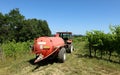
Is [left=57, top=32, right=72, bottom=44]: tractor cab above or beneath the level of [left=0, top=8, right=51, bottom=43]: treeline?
beneath

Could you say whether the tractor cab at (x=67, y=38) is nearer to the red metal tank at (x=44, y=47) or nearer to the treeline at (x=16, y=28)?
the red metal tank at (x=44, y=47)

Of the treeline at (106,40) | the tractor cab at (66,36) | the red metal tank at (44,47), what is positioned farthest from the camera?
the tractor cab at (66,36)

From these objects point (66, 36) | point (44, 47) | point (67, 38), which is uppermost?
point (66, 36)

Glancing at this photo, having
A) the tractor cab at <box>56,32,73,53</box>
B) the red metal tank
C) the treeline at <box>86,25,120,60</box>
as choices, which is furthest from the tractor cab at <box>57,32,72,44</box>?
the red metal tank

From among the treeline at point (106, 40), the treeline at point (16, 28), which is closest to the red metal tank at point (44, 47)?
the treeline at point (106, 40)

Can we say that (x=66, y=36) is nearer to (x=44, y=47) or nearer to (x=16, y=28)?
(x=44, y=47)

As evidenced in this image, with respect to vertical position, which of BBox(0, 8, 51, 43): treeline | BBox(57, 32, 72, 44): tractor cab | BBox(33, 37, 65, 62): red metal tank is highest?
BBox(0, 8, 51, 43): treeline

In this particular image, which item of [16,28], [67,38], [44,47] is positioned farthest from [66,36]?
[16,28]

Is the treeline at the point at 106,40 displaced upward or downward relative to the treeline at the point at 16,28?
downward

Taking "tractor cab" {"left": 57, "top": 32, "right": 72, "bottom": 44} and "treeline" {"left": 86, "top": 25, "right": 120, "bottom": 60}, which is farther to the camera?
"tractor cab" {"left": 57, "top": 32, "right": 72, "bottom": 44}

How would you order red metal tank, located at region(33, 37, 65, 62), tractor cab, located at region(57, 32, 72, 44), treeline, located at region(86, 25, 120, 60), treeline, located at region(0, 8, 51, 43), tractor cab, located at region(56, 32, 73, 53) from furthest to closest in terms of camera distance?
treeline, located at region(0, 8, 51, 43)
tractor cab, located at region(57, 32, 72, 44)
tractor cab, located at region(56, 32, 73, 53)
treeline, located at region(86, 25, 120, 60)
red metal tank, located at region(33, 37, 65, 62)

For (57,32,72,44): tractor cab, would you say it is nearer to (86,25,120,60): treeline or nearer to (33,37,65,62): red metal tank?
(86,25,120,60): treeline

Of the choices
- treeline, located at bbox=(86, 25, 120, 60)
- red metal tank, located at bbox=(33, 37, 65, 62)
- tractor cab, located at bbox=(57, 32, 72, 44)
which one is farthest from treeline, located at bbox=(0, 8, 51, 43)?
red metal tank, located at bbox=(33, 37, 65, 62)

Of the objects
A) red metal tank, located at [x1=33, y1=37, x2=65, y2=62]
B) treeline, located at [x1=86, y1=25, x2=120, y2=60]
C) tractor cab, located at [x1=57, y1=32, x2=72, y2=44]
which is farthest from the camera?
tractor cab, located at [x1=57, y1=32, x2=72, y2=44]
